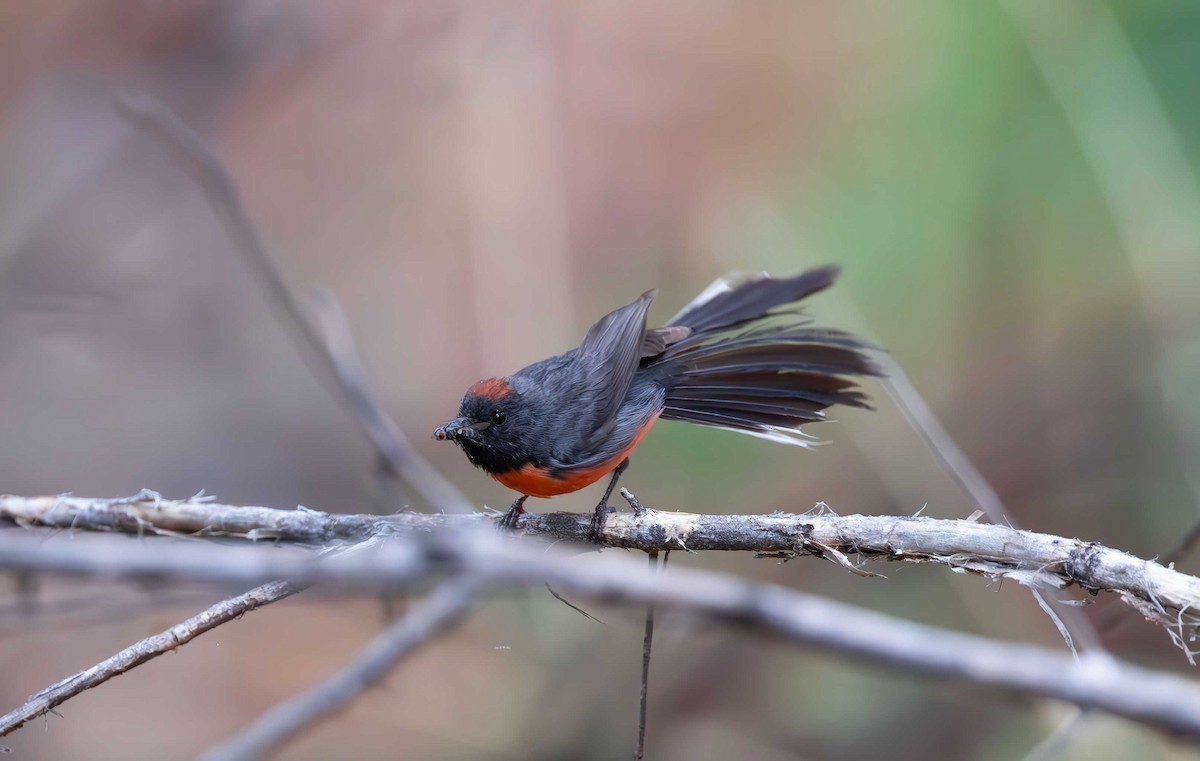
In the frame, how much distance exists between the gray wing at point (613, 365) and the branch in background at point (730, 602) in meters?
2.32

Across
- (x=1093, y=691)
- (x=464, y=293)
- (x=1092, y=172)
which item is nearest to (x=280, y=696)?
(x=464, y=293)

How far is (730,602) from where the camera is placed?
0.85 m

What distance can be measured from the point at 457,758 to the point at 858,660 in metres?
4.01

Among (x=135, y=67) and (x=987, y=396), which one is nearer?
(x=987, y=396)

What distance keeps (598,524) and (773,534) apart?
0.61 m

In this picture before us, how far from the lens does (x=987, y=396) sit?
5.21 m

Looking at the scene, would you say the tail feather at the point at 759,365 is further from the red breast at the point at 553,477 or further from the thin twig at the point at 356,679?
the thin twig at the point at 356,679

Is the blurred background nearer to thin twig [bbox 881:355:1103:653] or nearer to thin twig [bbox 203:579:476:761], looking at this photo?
thin twig [bbox 881:355:1103:653]

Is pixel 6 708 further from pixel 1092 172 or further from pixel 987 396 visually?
pixel 1092 172

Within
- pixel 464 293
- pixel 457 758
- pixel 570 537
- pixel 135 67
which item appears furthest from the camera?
pixel 464 293

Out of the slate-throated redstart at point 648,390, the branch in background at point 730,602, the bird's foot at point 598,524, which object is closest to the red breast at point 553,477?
the slate-throated redstart at point 648,390

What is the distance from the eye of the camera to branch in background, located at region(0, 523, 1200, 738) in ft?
2.72

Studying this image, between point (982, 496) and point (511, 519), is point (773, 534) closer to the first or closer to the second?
point (982, 496)

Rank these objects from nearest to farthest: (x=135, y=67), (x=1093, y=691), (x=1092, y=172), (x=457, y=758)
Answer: (x=1093, y=691) < (x=457, y=758) < (x=1092, y=172) < (x=135, y=67)
